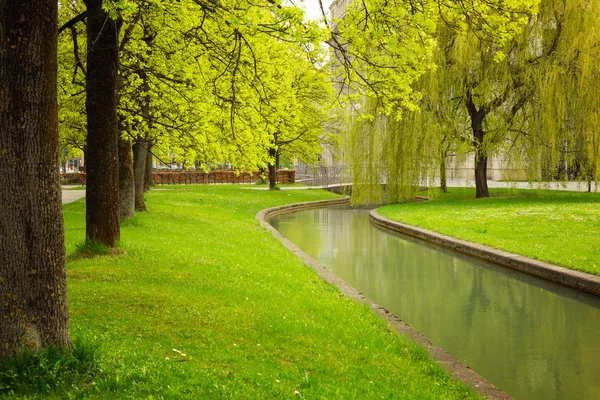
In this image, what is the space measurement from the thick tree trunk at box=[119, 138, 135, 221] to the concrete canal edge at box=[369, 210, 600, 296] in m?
8.58

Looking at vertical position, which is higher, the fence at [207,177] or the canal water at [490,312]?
the fence at [207,177]

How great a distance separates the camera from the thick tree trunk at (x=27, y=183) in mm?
5562

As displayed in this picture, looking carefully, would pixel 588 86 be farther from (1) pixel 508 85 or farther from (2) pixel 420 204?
(2) pixel 420 204

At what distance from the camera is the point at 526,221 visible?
21.6m

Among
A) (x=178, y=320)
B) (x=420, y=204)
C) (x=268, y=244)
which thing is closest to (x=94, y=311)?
(x=178, y=320)

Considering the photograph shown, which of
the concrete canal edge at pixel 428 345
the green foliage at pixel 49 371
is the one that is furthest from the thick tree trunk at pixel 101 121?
the green foliage at pixel 49 371

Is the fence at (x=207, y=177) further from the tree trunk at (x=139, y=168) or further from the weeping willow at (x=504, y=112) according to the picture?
the tree trunk at (x=139, y=168)

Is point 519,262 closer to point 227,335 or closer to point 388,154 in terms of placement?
point 227,335

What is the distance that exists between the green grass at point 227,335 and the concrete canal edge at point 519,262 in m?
4.63

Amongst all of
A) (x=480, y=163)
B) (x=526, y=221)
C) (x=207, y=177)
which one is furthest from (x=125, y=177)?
(x=207, y=177)

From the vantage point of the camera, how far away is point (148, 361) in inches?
239

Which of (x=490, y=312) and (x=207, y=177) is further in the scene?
(x=207, y=177)

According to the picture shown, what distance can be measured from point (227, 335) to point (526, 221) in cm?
1625

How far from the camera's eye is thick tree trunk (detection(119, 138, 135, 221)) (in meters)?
16.4
